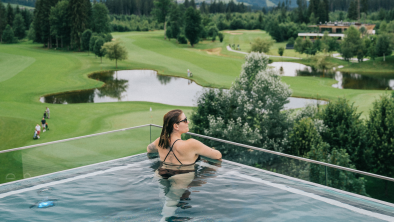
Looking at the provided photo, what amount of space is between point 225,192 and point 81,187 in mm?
3162

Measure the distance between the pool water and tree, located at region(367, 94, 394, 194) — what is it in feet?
67.6

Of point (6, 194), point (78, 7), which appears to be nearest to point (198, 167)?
point (6, 194)

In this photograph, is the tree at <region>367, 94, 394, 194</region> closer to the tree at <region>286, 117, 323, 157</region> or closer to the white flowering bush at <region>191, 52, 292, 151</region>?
the tree at <region>286, 117, 323, 157</region>

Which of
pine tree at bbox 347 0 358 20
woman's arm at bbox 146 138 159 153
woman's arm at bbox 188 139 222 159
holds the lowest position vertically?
woman's arm at bbox 146 138 159 153

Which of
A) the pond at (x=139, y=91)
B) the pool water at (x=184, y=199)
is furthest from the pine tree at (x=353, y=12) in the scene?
the pool water at (x=184, y=199)

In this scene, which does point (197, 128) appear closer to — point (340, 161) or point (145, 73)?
point (340, 161)

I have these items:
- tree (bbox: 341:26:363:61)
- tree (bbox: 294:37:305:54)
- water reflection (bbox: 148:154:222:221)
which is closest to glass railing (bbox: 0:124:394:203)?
water reflection (bbox: 148:154:222:221)

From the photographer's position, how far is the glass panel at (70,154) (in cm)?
946

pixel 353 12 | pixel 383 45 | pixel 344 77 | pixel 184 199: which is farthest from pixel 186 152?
pixel 353 12

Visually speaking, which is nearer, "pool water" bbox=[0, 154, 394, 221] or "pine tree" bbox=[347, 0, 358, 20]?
"pool water" bbox=[0, 154, 394, 221]

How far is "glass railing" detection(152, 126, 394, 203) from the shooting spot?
7.62m

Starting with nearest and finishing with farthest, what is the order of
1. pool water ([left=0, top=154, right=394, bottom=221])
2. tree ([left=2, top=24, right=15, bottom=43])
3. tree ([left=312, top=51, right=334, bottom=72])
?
pool water ([left=0, top=154, right=394, bottom=221])
tree ([left=312, top=51, right=334, bottom=72])
tree ([left=2, top=24, right=15, bottom=43])

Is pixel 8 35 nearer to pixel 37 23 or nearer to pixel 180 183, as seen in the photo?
pixel 37 23

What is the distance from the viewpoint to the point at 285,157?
866cm
